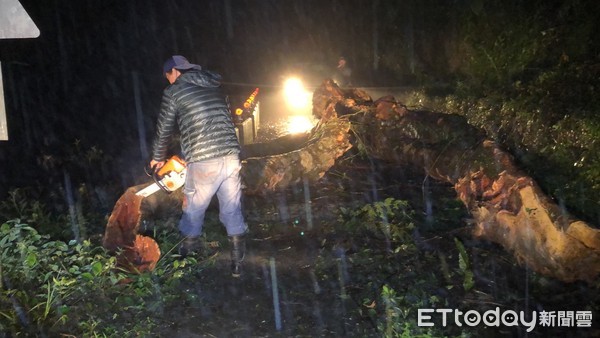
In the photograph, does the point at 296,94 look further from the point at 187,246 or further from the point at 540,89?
the point at 187,246

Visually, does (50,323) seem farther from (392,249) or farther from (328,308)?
(392,249)

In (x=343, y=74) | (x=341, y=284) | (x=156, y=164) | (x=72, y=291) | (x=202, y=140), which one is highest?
→ (x=343, y=74)

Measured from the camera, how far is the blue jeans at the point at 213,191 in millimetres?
4961

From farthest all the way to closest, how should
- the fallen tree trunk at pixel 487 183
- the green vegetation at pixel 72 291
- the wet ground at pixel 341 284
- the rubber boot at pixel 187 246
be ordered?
the rubber boot at pixel 187 246, the fallen tree trunk at pixel 487 183, the wet ground at pixel 341 284, the green vegetation at pixel 72 291

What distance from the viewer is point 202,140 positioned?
16.0ft

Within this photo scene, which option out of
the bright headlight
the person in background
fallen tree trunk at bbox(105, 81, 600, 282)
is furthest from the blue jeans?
the bright headlight

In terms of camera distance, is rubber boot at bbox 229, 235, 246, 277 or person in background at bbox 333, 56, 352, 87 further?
person in background at bbox 333, 56, 352, 87

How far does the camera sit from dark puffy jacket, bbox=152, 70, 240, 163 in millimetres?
4848

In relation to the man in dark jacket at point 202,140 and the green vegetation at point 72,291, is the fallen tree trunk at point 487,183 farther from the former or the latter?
the green vegetation at point 72,291

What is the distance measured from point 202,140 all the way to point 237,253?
120 centimetres

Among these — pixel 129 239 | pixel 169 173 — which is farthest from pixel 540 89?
pixel 129 239

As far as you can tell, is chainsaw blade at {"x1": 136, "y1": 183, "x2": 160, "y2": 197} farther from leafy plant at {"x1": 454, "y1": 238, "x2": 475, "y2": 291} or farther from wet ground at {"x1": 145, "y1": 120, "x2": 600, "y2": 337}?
leafy plant at {"x1": 454, "y1": 238, "x2": 475, "y2": 291}

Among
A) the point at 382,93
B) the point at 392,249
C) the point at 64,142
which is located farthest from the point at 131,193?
the point at 382,93

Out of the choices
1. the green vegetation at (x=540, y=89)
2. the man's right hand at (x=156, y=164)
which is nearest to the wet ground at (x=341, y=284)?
the man's right hand at (x=156, y=164)
